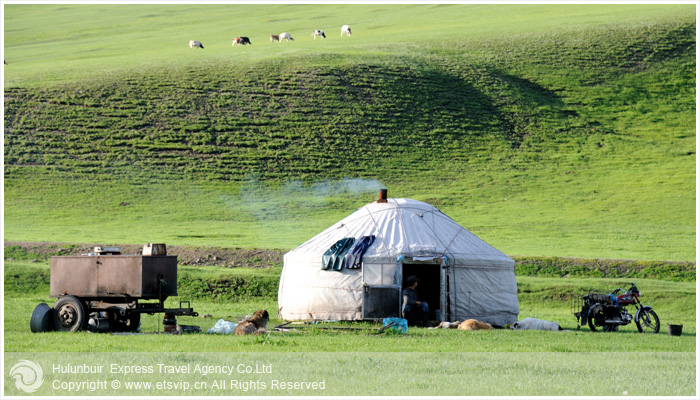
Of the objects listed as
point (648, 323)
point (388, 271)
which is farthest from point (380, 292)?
point (648, 323)

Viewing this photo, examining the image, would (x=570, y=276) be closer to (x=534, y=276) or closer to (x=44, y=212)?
(x=534, y=276)

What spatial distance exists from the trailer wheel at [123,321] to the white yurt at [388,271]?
143 inches

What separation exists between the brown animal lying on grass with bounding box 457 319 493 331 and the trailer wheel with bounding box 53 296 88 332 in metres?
6.52

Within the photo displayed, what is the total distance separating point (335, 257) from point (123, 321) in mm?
4198

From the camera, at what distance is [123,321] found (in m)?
15.0

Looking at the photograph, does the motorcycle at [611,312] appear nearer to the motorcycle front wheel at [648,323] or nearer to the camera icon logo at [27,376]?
the motorcycle front wheel at [648,323]

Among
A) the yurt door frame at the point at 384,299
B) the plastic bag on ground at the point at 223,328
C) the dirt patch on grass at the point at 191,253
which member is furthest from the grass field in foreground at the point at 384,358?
the dirt patch on grass at the point at 191,253

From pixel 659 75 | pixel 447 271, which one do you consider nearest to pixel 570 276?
pixel 447 271

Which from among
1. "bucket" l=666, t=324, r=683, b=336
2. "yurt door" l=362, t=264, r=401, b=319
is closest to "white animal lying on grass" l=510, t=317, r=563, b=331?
"bucket" l=666, t=324, r=683, b=336

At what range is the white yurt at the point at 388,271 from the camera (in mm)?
16797

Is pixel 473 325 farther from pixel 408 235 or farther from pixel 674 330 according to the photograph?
pixel 674 330

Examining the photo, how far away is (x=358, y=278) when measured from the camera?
1697cm

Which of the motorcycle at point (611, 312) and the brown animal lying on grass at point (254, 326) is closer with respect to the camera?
the brown animal lying on grass at point (254, 326)

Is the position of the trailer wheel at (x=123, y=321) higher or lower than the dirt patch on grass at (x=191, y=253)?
lower
